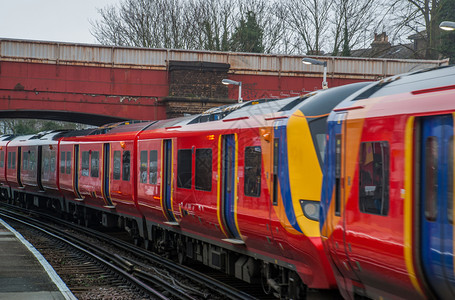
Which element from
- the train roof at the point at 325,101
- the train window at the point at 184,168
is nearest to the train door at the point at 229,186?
the train window at the point at 184,168

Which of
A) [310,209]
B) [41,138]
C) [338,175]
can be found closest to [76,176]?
[41,138]

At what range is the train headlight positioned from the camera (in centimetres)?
758

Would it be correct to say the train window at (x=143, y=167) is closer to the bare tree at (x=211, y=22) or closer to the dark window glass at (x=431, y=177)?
the dark window glass at (x=431, y=177)

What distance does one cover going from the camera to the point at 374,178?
6.33 m

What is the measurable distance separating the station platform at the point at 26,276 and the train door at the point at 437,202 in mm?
6000

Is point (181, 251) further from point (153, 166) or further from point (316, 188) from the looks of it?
point (316, 188)

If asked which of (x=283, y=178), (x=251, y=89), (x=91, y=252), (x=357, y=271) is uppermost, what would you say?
(x=251, y=89)

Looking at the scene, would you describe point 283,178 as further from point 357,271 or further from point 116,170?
point 116,170

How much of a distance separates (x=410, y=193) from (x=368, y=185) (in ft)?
2.28

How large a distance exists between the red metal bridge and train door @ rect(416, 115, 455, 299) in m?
24.9

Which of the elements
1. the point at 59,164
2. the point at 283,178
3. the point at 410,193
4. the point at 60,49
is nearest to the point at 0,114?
the point at 60,49

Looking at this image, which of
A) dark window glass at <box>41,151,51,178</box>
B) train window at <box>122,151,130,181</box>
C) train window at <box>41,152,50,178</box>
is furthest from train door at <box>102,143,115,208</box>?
train window at <box>41,152,50,178</box>

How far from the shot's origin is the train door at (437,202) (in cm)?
536

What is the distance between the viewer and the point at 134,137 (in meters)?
15.5
